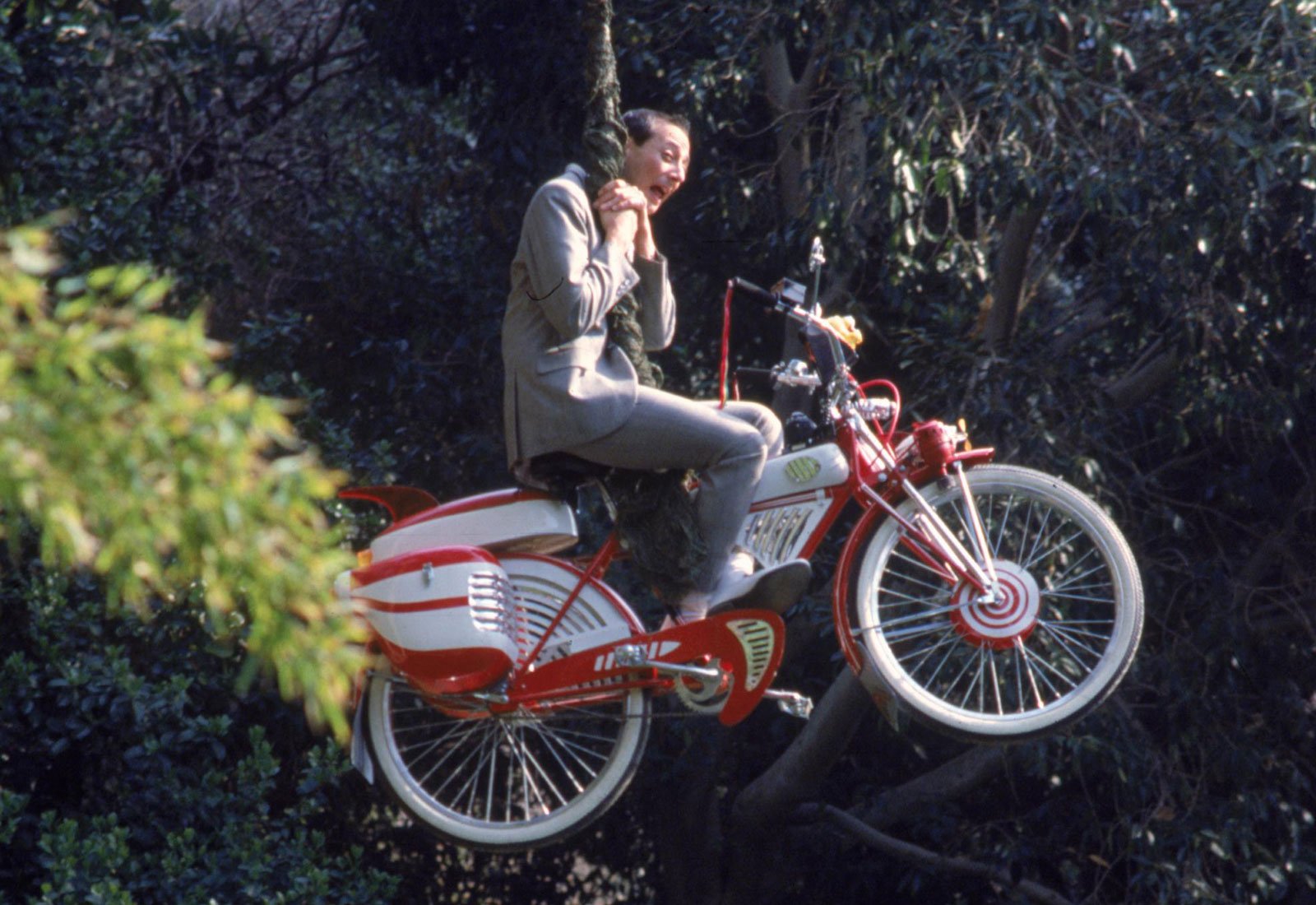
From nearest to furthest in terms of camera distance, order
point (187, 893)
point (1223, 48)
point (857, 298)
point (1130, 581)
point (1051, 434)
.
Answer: point (1130, 581) → point (187, 893) → point (1223, 48) → point (1051, 434) → point (857, 298)

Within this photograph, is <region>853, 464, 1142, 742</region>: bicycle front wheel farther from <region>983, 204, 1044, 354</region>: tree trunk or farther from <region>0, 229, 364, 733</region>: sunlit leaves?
<region>983, 204, 1044, 354</region>: tree trunk

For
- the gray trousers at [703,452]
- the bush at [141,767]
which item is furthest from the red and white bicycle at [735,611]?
the bush at [141,767]

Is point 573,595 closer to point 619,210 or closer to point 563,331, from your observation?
point 563,331

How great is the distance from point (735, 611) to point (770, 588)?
0.33 feet

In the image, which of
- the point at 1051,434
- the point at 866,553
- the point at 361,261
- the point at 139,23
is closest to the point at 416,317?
the point at 361,261

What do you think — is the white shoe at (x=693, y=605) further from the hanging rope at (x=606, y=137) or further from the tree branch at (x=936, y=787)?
the tree branch at (x=936, y=787)

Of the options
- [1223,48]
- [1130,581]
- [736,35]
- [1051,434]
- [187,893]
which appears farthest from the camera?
[736,35]

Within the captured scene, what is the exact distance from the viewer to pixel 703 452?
417 cm

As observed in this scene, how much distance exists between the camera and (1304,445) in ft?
23.9

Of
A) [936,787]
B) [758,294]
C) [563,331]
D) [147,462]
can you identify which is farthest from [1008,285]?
[147,462]

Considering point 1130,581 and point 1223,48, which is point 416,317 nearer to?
point 1223,48

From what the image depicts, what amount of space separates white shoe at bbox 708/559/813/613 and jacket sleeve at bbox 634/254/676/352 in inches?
23.6

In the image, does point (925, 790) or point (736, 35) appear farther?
point (925, 790)

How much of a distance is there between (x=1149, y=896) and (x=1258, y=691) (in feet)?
3.12
